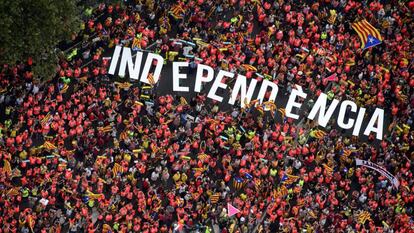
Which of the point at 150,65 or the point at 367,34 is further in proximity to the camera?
the point at 367,34

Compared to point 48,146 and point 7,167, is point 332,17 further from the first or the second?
point 7,167

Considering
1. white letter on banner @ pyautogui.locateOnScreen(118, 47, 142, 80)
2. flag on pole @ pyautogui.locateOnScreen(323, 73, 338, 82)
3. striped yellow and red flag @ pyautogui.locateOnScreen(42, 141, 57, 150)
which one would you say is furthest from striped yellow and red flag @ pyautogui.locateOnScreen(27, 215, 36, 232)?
flag on pole @ pyautogui.locateOnScreen(323, 73, 338, 82)

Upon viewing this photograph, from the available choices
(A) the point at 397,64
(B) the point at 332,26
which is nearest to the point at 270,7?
(B) the point at 332,26

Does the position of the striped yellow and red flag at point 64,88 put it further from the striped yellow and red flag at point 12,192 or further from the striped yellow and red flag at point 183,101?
the striped yellow and red flag at point 12,192

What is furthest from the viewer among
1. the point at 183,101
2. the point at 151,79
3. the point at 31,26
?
the point at 151,79

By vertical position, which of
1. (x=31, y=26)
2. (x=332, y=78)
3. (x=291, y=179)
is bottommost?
(x=291, y=179)

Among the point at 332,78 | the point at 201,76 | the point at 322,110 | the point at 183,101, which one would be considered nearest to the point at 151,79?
the point at 183,101

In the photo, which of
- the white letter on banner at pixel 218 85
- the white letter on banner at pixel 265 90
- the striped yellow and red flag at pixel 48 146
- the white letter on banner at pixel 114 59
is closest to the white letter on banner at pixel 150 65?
the white letter on banner at pixel 114 59
